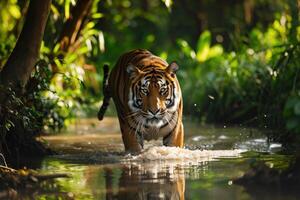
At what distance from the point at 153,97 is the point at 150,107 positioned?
148 millimetres

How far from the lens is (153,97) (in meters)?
8.83

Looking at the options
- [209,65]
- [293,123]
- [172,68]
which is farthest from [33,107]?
[209,65]

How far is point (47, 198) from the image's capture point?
6.34 meters

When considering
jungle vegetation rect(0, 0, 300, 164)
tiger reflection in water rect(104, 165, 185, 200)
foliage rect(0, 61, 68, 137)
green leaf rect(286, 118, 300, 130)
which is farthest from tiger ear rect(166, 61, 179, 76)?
green leaf rect(286, 118, 300, 130)

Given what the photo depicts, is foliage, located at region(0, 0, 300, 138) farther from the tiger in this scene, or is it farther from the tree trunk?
the tiger

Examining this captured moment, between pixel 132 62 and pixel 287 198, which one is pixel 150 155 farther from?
pixel 287 198

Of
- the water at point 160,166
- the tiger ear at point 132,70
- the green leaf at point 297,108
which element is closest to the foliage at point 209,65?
the green leaf at point 297,108

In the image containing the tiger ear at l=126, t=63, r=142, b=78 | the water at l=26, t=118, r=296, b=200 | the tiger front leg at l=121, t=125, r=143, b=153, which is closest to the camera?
the water at l=26, t=118, r=296, b=200

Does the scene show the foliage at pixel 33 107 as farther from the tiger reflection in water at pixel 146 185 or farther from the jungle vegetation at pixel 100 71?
the tiger reflection in water at pixel 146 185

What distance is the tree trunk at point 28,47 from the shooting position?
28.8 ft

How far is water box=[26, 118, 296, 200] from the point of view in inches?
254

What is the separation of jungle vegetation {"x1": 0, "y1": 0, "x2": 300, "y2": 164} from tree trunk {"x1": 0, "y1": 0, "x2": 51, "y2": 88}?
10 millimetres

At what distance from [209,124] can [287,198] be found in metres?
6.84

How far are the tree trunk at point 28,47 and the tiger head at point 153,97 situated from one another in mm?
1054
